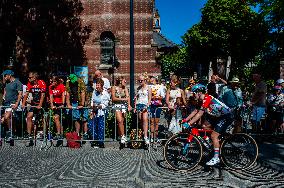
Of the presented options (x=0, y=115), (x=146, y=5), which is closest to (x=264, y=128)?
(x=0, y=115)

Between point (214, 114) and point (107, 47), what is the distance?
50.8 ft

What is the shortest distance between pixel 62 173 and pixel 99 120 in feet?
9.97

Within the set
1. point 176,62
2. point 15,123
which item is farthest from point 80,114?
point 176,62

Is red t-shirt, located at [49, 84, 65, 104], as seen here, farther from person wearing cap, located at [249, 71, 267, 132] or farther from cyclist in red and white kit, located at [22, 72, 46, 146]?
person wearing cap, located at [249, 71, 267, 132]

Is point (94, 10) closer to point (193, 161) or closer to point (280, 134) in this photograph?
point (280, 134)

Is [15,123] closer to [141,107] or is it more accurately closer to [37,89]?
[37,89]

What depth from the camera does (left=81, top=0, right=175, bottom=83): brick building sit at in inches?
814

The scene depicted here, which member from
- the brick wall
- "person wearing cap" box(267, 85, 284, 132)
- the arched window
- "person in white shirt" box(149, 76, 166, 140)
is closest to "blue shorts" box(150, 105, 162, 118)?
"person in white shirt" box(149, 76, 166, 140)

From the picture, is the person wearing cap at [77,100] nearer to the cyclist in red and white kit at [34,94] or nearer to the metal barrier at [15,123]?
the cyclist in red and white kit at [34,94]

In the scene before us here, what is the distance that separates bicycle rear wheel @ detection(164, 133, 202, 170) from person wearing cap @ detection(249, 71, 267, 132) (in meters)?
3.74

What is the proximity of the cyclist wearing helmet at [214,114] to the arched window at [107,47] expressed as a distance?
590 inches

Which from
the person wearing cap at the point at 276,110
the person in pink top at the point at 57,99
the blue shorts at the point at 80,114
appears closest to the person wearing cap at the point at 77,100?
the blue shorts at the point at 80,114

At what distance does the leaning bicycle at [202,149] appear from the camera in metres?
6.62

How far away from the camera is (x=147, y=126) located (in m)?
9.05
